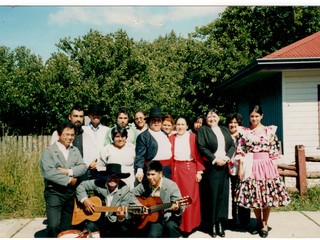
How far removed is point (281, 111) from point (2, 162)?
6604 mm

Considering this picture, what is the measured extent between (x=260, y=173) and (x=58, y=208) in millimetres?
2714

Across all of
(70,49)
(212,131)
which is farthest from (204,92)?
(212,131)

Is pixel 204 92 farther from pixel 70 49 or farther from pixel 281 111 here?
pixel 281 111

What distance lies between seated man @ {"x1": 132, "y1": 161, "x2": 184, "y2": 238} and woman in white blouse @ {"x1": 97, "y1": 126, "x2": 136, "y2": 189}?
47 cm

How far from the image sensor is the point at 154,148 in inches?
218

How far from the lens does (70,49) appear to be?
1748 centimetres

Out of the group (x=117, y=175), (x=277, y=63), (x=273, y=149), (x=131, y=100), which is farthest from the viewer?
(x=131, y=100)

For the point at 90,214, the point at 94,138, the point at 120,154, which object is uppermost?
the point at 94,138

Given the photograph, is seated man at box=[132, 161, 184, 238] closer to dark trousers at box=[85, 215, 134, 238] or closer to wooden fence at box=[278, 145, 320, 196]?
dark trousers at box=[85, 215, 134, 238]

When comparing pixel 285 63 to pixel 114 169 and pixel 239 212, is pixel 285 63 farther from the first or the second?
pixel 114 169

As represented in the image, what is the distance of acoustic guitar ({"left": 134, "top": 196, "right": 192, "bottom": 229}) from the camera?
15.7ft

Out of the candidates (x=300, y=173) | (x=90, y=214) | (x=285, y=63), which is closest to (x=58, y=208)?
(x=90, y=214)

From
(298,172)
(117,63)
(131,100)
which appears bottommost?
(298,172)

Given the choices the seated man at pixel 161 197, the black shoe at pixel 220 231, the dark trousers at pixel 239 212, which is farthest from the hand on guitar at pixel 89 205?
the dark trousers at pixel 239 212
